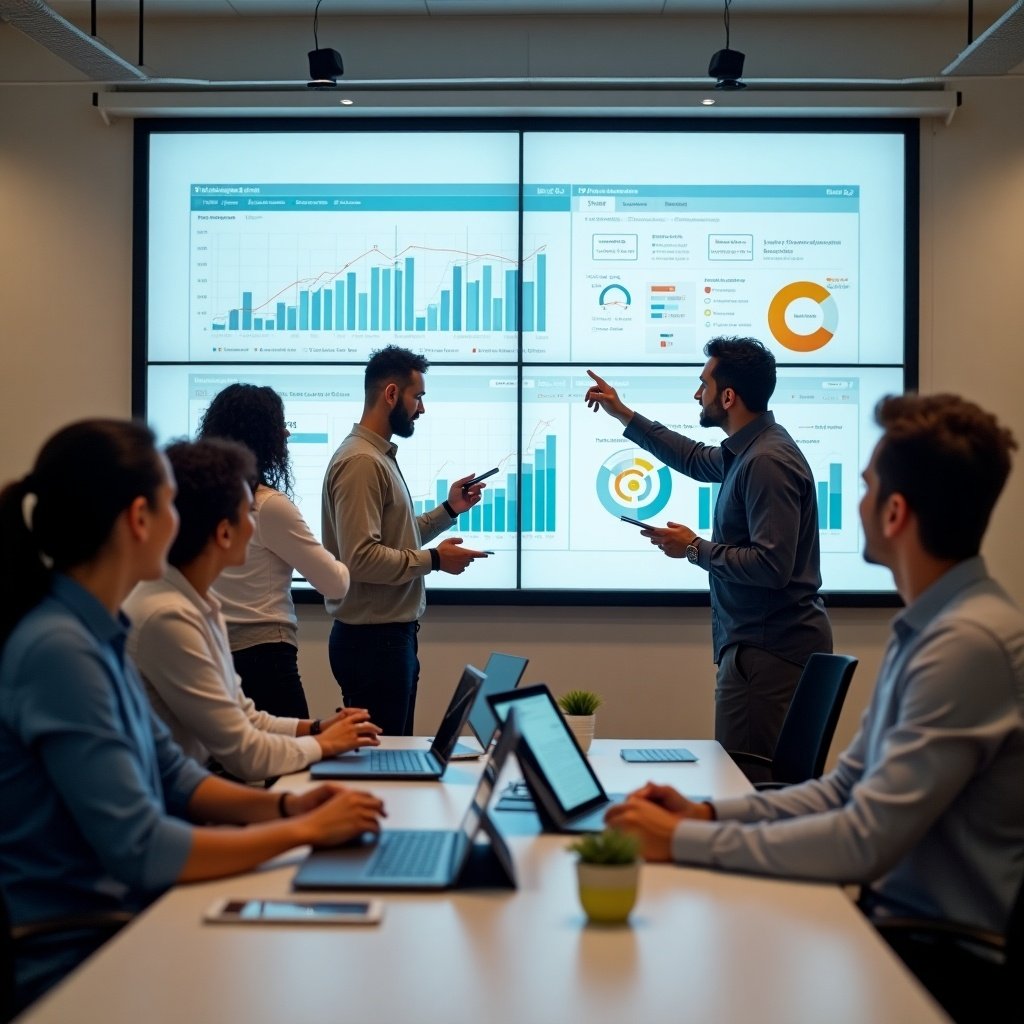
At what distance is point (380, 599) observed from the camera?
385 cm

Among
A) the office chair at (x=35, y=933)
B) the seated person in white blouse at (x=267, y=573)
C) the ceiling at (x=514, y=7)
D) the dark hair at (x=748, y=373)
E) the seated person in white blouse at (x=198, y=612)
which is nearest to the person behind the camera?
the office chair at (x=35, y=933)

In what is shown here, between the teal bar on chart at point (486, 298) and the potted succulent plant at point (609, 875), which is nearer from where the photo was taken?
the potted succulent plant at point (609, 875)

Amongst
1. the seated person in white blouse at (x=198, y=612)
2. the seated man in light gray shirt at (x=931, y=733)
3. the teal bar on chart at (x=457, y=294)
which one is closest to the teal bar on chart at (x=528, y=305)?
the teal bar on chart at (x=457, y=294)

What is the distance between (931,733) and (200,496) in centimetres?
142

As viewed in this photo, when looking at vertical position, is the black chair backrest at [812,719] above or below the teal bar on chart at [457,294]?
below

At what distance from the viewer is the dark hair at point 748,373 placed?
3.75 metres

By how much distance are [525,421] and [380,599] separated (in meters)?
1.53

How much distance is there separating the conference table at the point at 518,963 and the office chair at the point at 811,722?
1117 millimetres

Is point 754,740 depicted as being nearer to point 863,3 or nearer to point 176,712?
point 176,712

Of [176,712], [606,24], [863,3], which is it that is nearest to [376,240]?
[606,24]

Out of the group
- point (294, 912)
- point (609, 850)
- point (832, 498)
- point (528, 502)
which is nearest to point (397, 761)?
point (294, 912)

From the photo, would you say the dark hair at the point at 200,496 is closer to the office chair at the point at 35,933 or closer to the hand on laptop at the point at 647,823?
the office chair at the point at 35,933

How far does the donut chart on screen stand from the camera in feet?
16.7

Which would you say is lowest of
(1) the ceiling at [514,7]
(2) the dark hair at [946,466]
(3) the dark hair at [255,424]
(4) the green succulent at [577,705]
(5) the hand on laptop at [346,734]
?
(5) the hand on laptop at [346,734]
